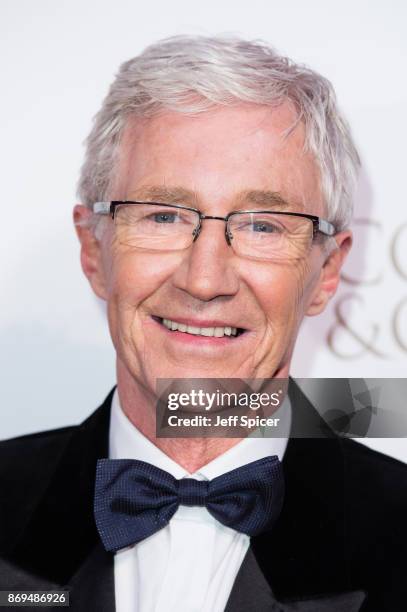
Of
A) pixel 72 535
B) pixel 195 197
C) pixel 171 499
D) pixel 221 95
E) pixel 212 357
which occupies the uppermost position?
pixel 221 95

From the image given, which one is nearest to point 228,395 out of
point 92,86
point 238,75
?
point 238,75

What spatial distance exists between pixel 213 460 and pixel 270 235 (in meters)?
0.51

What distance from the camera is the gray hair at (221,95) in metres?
1.88

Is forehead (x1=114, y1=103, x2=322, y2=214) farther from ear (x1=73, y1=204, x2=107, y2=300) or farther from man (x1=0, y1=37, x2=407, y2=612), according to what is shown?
ear (x1=73, y1=204, x2=107, y2=300)

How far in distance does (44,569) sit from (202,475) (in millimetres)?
385

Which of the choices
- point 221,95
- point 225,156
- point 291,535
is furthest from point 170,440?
point 221,95

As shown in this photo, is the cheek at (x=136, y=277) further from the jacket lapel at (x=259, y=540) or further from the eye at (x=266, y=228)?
the jacket lapel at (x=259, y=540)

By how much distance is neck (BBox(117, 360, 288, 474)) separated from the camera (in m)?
1.96

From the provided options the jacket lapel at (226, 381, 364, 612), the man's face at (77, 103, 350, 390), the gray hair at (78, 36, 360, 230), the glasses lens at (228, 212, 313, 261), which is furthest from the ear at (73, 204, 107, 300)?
the jacket lapel at (226, 381, 364, 612)

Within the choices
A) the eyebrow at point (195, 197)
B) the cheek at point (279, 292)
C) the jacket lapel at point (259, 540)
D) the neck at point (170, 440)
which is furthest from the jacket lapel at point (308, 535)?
the eyebrow at point (195, 197)

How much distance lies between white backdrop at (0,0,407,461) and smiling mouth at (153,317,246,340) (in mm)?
543

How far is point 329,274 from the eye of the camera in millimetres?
2125

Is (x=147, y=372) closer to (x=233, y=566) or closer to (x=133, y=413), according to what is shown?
(x=133, y=413)

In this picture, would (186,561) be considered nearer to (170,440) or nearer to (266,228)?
(170,440)
